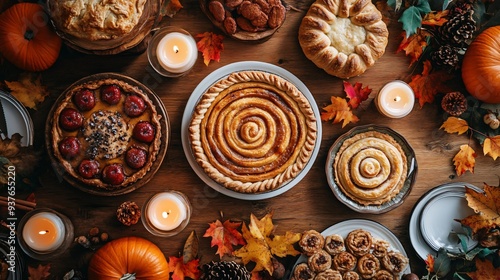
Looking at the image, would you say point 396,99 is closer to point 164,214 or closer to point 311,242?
point 311,242

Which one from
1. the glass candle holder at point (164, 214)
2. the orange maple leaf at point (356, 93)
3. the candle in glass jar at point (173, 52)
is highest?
the candle in glass jar at point (173, 52)

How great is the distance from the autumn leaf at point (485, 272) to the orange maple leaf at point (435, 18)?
1.28 m

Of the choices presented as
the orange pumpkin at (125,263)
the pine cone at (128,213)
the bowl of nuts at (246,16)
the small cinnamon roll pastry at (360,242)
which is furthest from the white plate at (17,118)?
the small cinnamon roll pastry at (360,242)

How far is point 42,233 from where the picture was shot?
257 cm

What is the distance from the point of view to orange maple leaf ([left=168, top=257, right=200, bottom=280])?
A: 2723 millimetres

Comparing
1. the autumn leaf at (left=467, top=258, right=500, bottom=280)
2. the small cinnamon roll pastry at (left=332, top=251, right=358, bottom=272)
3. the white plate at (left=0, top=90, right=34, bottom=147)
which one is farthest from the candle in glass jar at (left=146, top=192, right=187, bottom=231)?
the autumn leaf at (left=467, top=258, right=500, bottom=280)

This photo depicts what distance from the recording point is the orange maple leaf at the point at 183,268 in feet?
8.93

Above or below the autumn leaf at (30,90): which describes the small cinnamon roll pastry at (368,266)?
below

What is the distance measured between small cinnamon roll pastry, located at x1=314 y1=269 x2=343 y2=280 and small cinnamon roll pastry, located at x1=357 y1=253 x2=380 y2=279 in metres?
0.12

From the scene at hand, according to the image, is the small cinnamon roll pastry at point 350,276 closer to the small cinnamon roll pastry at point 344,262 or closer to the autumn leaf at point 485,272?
the small cinnamon roll pastry at point 344,262

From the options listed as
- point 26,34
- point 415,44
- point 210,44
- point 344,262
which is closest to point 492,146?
point 415,44

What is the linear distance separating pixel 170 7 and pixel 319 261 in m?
1.53

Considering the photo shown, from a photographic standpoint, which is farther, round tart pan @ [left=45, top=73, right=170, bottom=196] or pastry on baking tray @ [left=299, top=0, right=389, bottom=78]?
pastry on baking tray @ [left=299, top=0, right=389, bottom=78]

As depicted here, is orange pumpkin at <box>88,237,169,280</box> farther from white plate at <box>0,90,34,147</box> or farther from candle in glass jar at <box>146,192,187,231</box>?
white plate at <box>0,90,34,147</box>
